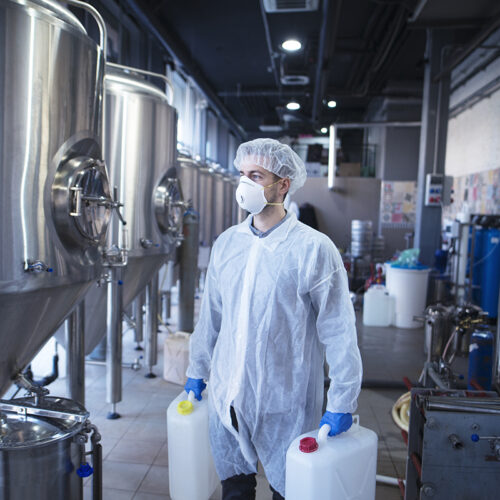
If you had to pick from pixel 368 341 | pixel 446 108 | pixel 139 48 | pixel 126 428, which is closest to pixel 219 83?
pixel 139 48

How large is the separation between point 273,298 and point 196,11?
4.71m

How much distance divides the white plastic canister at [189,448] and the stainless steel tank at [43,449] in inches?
10.2

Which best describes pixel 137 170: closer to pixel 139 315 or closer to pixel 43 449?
pixel 139 315

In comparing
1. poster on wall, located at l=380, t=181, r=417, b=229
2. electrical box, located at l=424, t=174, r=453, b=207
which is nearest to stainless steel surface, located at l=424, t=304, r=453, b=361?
electrical box, located at l=424, t=174, r=453, b=207

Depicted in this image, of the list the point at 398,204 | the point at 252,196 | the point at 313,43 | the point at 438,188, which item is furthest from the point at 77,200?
the point at 398,204

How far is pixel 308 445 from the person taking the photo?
1257 millimetres

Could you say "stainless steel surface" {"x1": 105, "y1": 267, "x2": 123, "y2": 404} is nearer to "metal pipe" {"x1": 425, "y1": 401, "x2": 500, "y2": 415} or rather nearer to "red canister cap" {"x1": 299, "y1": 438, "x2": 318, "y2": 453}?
"red canister cap" {"x1": 299, "y1": 438, "x2": 318, "y2": 453}

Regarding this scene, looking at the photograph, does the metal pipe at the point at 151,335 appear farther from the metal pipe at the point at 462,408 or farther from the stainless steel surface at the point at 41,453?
the metal pipe at the point at 462,408

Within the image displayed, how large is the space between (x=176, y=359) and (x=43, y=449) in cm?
176

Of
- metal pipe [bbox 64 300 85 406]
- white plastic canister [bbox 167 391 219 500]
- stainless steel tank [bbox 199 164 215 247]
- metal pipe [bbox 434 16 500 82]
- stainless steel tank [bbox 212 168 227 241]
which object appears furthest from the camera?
stainless steel tank [bbox 212 168 227 241]

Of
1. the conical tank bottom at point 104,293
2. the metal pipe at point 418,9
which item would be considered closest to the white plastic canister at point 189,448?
the conical tank bottom at point 104,293

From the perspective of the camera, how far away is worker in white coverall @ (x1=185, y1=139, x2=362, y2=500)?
1332 millimetres

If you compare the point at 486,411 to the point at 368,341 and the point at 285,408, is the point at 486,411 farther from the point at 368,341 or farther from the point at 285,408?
the point at 368,341

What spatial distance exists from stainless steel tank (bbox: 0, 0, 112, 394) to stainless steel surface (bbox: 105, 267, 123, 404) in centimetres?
91
